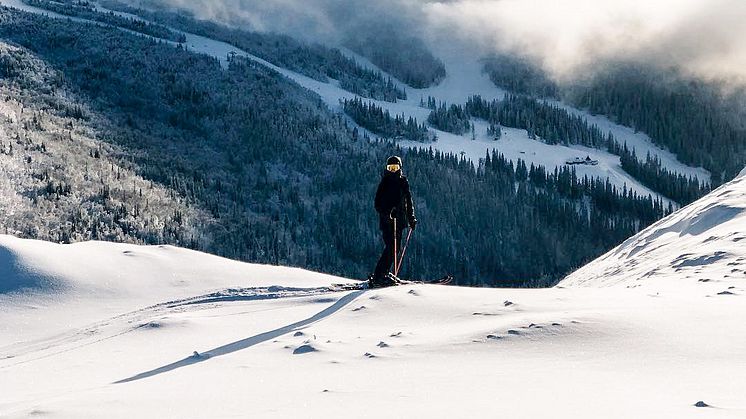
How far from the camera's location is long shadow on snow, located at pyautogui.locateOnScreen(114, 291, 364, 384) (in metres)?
11.9

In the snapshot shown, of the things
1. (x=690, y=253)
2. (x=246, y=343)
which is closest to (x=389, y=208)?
(x=246, y=343)

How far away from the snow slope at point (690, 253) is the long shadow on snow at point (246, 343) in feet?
Result: 23.2

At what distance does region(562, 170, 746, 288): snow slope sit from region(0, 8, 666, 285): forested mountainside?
7111 centimetres

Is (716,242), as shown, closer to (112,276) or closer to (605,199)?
(112,276)

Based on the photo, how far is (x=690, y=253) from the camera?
2170 cm

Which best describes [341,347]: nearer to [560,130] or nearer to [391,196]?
[391,196]

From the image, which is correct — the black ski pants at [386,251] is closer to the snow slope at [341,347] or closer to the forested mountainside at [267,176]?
the snow slope at [341,347]

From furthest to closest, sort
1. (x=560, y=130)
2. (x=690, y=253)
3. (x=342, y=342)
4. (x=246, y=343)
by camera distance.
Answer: (x=560, y=130), (x=690, y=253), (x=246, y=343), (x=342, y=342)

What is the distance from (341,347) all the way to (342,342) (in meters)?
0.37

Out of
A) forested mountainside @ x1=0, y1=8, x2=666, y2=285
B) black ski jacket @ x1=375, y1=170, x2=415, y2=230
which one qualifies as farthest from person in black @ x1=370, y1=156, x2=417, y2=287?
forested mountainside @ x1=0, y1=8, x2=666, y2=285

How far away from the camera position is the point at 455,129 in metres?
174

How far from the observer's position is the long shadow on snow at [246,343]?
11.9 m

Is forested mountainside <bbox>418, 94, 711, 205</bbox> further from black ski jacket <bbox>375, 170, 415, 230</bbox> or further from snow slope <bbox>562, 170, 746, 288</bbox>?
black ski jacket <bbox>375, 170, 415, 230</bbox>

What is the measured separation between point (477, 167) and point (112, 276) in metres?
128
